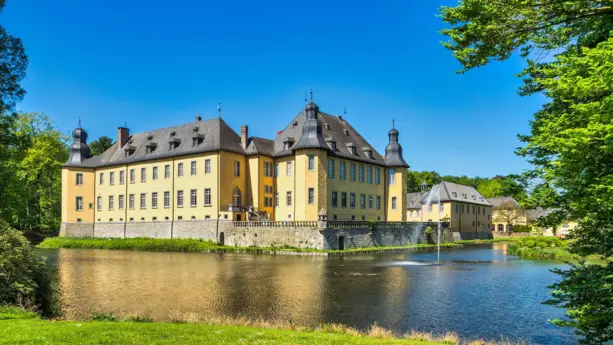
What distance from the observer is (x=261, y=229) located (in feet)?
135

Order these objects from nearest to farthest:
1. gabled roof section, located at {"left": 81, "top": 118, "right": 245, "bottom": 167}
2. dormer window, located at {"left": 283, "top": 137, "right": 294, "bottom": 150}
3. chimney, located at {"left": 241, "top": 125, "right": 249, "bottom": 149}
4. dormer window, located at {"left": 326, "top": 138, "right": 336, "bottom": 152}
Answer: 1. dormer window, located at {"left": 326, "top": 138, "right": 336, "bottom": 152}
2. dormer window, located at {"left": 283, "top": 137, "right": 294, "bottom": 150}
3. gabled roof section, located at {"left": 81, "top": 118, "right": 245, "bottom": 167}
4. chimney, located at {"left": 241, "top": 125, "right": 249, "bottom": 149}

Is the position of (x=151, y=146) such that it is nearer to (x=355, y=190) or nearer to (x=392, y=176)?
(x=355, y=190)

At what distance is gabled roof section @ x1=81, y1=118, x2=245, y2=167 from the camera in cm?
4681

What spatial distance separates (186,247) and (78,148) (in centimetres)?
2468

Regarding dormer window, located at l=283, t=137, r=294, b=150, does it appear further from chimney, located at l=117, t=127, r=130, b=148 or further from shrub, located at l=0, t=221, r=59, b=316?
shrub, located at l=0, t=221, r=59, b=316

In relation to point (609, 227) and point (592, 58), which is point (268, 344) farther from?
point (592, 58)

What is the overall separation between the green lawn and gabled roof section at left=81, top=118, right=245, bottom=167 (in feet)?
117

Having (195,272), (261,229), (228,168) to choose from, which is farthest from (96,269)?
(228,168)

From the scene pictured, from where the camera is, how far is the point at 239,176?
4672 cm

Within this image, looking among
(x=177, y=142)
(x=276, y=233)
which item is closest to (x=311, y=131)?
(x=276, y=233)

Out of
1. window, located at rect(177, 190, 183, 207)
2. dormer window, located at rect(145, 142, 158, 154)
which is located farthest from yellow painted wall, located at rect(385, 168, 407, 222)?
dormer window, located at rect(145, 142, 158, 154)

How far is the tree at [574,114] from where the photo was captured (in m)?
6.77

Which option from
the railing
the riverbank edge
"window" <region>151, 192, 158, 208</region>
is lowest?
the riverbank edge

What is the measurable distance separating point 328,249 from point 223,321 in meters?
26.1
